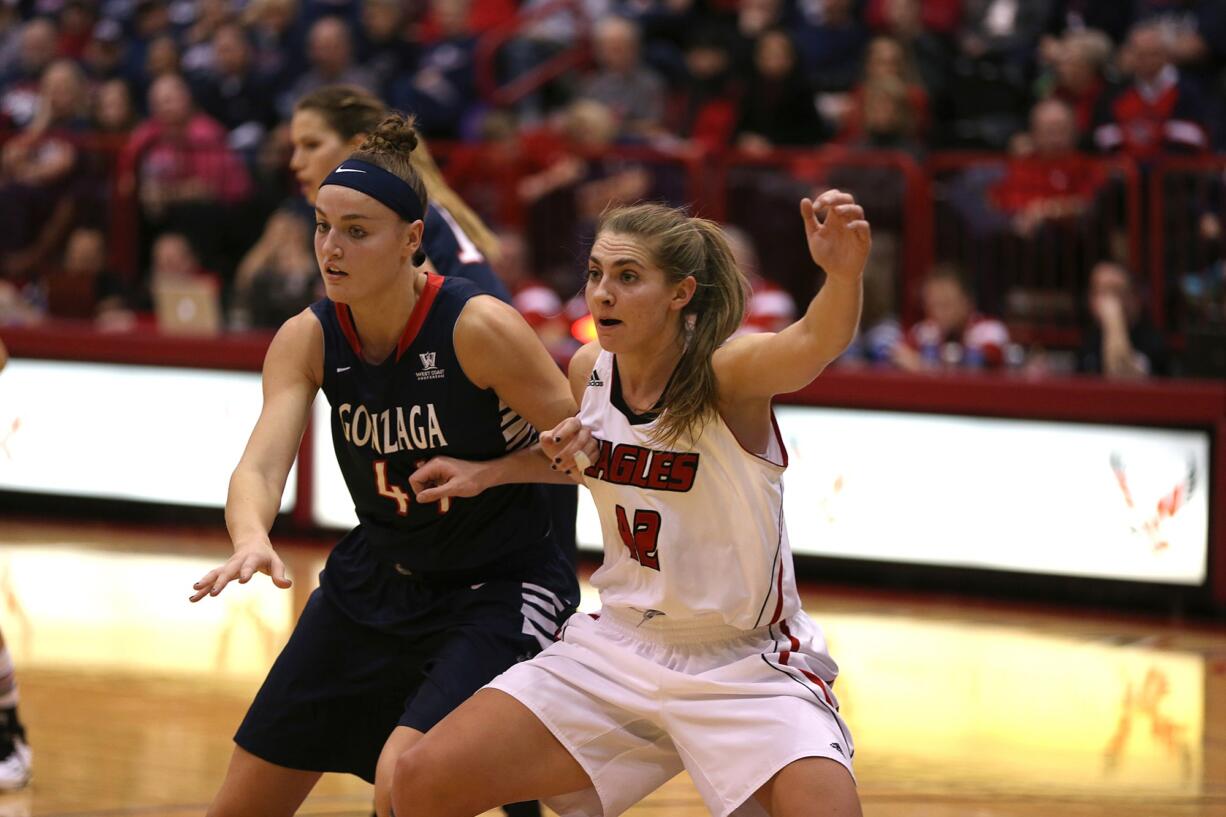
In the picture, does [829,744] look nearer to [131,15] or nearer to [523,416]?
[523,416]

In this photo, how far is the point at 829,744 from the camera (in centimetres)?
359

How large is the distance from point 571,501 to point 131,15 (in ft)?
35.7

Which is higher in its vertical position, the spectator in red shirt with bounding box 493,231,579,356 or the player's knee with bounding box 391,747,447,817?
the player's knee with bounding box 391,747,447,817

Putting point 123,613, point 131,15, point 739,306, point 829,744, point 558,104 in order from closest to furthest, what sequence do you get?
point 829,744 < point 739,306 < point 123,613 < point 558,104 < point 131,15

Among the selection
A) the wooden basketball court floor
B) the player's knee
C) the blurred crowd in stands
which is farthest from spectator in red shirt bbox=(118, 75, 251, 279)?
the player's knee

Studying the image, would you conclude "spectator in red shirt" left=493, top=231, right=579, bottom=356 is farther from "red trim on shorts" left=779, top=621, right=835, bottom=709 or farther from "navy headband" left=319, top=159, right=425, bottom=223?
"red trim on shorts" left=779, top=621, right=835, bottom=709

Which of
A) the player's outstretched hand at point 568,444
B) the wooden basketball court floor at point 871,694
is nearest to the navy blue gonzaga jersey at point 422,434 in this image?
the player's outstretched hand at point 568,444

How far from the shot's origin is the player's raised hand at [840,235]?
344 centimetres

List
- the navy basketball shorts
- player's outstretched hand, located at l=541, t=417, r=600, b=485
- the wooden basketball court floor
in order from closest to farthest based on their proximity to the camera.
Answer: player's outstretched hand, located at l=541, t=417, r=600, b=485 < the navy basketball shorts < the wooden basketball court floor

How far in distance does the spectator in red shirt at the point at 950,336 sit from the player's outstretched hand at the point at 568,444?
5.00 metres

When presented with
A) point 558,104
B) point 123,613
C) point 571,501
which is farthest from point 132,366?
point 571,501

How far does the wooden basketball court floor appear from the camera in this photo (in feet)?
17.4

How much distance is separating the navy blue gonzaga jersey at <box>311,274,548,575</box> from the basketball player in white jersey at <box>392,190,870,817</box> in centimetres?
17

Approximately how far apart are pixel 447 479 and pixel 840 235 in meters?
1.02
